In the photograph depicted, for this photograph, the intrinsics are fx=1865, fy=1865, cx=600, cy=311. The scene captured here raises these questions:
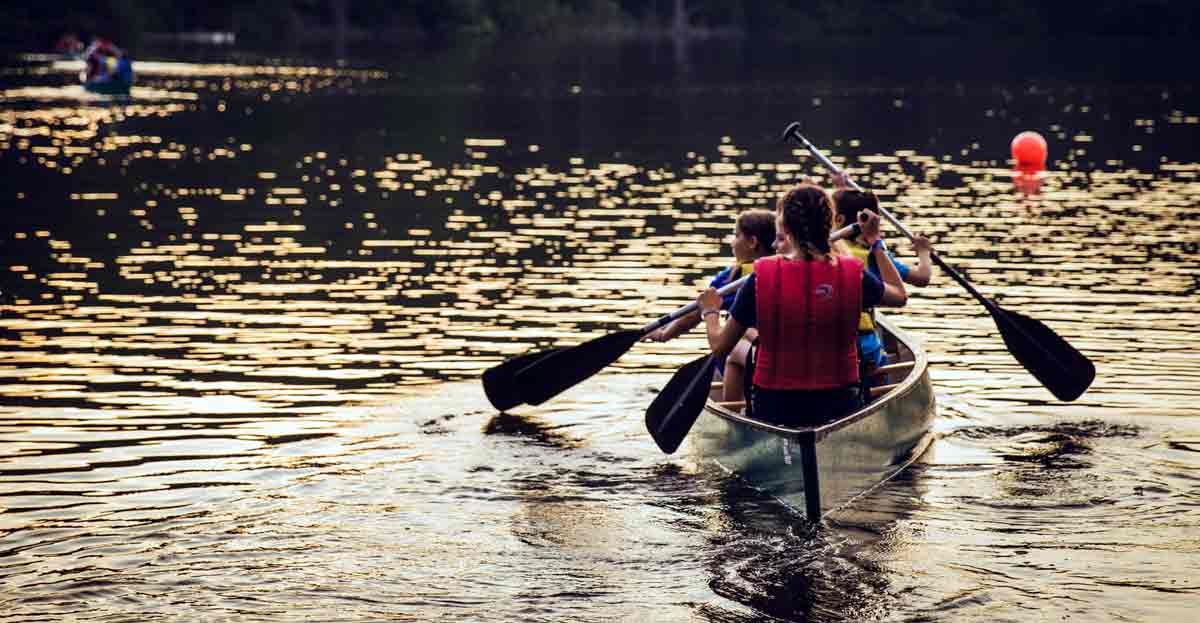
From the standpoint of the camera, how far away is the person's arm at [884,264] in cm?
1152

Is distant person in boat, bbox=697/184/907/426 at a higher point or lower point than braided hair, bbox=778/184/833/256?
lower

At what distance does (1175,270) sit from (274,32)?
89.8 meters

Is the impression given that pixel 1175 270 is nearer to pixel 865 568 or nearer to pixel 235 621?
pixel 865 568

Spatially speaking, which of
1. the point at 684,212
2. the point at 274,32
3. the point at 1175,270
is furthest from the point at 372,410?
the point at 274,32

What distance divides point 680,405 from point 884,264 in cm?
158

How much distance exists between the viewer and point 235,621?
361 inches

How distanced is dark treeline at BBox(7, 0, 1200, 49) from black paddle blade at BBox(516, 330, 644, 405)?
8000 centimetres

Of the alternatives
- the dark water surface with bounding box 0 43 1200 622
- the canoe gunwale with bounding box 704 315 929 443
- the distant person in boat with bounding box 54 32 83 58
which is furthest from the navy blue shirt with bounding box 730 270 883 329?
the distant person in boat with bounding box 54 32 83 58

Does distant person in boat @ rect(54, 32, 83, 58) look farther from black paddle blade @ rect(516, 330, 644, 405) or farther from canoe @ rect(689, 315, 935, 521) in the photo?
canoe @ rect(689, 315, 935, 521)

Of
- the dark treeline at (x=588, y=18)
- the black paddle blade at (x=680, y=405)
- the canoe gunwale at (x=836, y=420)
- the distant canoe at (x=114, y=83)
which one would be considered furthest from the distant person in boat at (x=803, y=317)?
the dark treeline at (x=588, y=18)

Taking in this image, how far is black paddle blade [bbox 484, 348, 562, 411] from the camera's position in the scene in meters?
13.7

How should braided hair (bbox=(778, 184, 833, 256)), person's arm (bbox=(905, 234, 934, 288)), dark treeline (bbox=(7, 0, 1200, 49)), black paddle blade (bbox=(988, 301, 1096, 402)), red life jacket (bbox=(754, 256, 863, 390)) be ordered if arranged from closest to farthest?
braided hair (bbox=(778, 184, 833, 256)) → red life jacket (bbox=(754, 256, 863, 390)) → person's arm (bbox=(905, 234, 934, 288)) → black paddle blade (bbox=(988, 301, 1096, 402)) → dark treeline (bbox=(7, 0, 1200, 49))

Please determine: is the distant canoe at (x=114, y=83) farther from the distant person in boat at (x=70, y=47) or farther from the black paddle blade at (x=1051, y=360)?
the black paddle blade at (x=1051, y=360)

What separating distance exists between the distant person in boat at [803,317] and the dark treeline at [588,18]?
8304 centimetres
